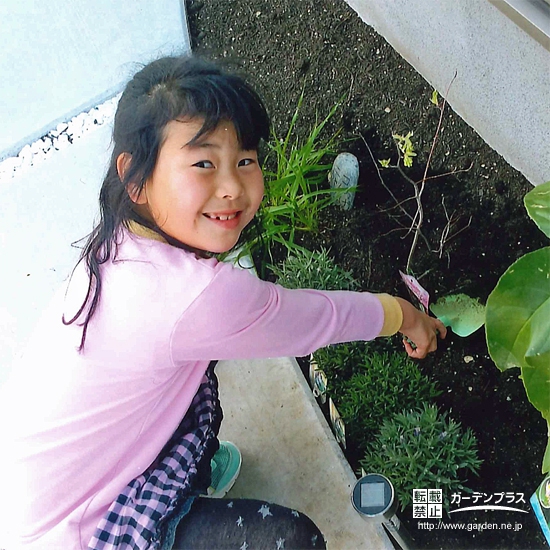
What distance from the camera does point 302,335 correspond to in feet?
3.79

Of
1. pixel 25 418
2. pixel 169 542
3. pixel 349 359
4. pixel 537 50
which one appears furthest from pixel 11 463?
pixel 537 50

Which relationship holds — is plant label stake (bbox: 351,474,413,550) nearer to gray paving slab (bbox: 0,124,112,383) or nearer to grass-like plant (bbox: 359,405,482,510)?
grass-like plant (bbox: 359,405,482,510)

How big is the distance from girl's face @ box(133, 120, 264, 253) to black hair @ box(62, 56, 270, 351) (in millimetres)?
16

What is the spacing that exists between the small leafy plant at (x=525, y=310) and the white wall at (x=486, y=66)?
20.5 inches

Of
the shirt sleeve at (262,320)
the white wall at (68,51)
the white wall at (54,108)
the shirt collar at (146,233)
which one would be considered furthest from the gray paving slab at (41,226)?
the shirt sleeve at (262,320)

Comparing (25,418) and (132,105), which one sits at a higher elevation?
(132,105)

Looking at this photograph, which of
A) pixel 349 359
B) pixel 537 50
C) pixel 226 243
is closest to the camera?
pixel 226 243

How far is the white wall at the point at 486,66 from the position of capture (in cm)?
142

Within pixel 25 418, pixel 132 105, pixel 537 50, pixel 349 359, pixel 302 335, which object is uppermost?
pixel 537 50

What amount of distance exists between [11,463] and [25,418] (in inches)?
3.3

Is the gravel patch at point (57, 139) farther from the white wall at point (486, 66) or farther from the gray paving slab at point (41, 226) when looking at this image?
the white wall at point (486, 66)

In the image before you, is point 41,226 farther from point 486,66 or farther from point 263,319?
point 486,66

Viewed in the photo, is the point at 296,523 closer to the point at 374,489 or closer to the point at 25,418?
the point at 374,489

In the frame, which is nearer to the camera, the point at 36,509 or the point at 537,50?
the point at 36,509
